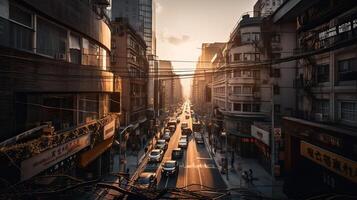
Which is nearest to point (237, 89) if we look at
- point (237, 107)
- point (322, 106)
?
point (237, 107)

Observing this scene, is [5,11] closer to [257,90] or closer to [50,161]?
[50,161]

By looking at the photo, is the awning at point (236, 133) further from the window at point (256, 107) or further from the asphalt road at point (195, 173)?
the asphalt road at point (195, 173)

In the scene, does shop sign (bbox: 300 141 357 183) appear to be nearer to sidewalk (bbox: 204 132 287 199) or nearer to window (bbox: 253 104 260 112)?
sidewalk (bbox: 204 132 287 199)

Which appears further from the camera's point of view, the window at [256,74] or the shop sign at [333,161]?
the window at [256,74]

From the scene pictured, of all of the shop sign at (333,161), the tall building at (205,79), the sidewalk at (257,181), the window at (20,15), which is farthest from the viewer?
the tall building at (205,79)

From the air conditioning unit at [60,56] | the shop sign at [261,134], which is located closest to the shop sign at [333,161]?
the shop sign at [261,134]

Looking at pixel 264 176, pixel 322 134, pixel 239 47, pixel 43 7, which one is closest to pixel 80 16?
pixel 43 7

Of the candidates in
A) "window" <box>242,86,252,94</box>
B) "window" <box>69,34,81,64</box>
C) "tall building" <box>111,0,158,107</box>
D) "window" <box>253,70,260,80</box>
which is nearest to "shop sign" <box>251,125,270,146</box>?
"window" <box>242,86,252,94</box>
